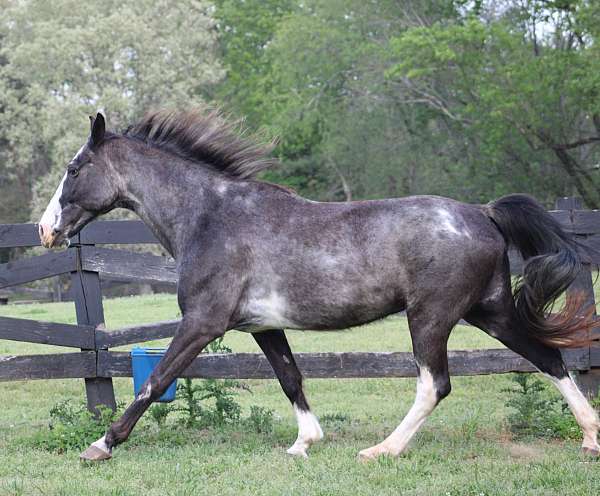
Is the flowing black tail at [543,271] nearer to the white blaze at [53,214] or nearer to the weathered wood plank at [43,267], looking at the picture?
the white blaze at [53,214]

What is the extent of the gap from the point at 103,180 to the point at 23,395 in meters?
4.57

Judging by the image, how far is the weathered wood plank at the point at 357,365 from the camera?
6.83m

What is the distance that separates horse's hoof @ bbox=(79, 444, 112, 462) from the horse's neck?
4.83 feet

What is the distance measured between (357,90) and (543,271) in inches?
1245

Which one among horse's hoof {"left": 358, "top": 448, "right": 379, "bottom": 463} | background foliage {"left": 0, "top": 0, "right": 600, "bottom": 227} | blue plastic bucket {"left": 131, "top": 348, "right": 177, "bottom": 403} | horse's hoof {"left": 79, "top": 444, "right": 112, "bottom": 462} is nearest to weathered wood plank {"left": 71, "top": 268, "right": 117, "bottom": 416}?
blue plastic bucket {"left": 131, "top": 348, "right": 177, "bottom": 403}

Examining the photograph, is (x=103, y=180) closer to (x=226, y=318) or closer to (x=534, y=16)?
(x=226, y=318)

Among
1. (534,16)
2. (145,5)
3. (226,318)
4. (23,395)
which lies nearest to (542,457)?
(226,318)

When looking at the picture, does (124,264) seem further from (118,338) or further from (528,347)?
(528,347)

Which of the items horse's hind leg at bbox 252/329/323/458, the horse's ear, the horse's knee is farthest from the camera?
the horse's ear

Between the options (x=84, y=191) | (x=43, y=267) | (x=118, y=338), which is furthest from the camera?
(x=43, y=267)

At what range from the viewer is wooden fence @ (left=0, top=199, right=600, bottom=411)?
6.85m

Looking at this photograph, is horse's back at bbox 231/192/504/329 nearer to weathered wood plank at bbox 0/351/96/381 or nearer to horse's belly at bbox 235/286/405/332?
horse's belly at bbox 235/286/405/332

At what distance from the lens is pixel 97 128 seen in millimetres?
6309

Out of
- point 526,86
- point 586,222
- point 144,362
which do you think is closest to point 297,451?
point 144,362
